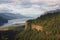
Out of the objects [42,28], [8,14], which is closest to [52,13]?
[42,28]

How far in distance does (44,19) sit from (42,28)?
0.92 meters

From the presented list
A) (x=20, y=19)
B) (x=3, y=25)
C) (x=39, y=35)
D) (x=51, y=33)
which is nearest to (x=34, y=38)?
(x=39, y=35)

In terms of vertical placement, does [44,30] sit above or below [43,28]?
below

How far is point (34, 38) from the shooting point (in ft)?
34.3

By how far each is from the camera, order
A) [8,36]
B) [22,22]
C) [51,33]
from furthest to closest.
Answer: [22,22] < [8,36] < [51,33]

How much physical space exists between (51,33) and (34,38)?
964 millimetres

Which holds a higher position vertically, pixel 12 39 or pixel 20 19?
pixel 20 19

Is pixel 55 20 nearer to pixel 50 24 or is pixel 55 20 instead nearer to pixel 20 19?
pixel 50 24

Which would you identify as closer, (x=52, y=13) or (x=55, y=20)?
(x=55, y=20)

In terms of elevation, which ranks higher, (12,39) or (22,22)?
(22,22)

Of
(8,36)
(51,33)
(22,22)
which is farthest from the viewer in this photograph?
(22,22)

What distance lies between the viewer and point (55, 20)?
36.0 ft

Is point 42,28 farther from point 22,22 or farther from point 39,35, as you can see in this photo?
point 22,22

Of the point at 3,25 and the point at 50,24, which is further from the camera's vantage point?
the point at 3,25
